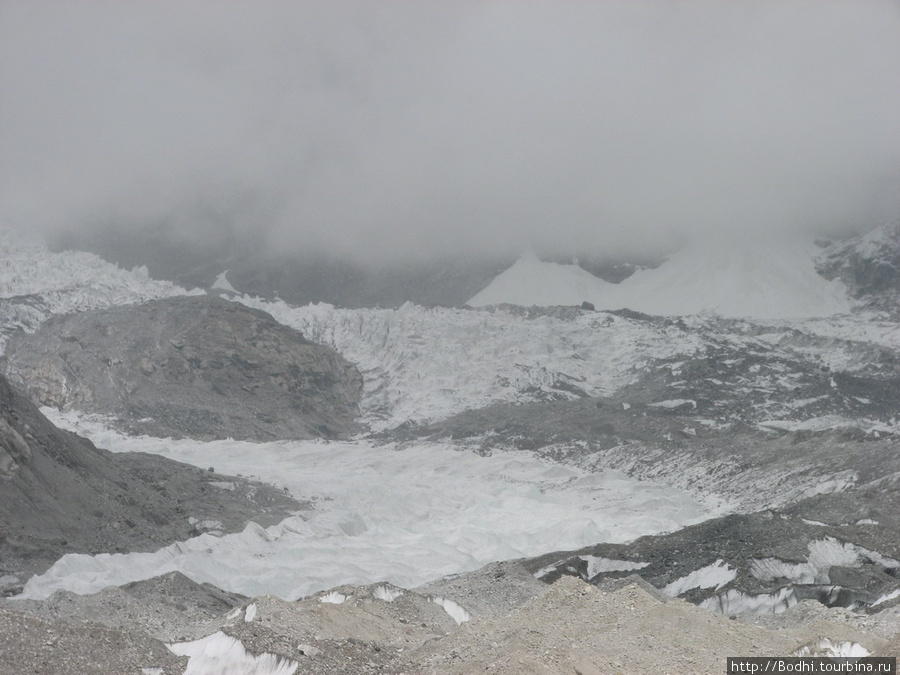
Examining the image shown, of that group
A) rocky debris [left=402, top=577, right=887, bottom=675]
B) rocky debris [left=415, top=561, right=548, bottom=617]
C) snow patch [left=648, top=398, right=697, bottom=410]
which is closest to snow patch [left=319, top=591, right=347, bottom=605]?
rocky debris [left=415, top=561, right=548, bottom=617]

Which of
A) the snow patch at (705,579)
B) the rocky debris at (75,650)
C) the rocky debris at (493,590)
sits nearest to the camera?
the rocky debris at (75,650)

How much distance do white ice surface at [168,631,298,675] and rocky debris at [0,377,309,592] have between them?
27.4m

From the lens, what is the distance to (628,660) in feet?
82.2

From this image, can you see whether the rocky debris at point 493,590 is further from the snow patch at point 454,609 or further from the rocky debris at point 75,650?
the rocky debris at point 75,650

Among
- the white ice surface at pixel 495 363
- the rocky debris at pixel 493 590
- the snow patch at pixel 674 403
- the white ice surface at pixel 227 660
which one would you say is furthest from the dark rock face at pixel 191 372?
the white ice surface at pixel 227 660

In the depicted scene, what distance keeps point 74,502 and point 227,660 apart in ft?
143

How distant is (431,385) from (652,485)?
77.3 meters

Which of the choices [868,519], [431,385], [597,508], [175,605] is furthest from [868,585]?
[431,385]

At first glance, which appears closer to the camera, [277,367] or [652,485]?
[652,485]

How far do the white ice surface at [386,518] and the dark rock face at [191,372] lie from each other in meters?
11.8

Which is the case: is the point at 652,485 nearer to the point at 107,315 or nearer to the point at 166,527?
the point at 166,527

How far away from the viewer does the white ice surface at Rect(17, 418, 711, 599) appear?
59875mm

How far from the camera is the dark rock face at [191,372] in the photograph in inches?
6029

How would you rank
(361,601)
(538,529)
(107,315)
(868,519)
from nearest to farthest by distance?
(361,601)
(868,519)
(538,529)
(107,315)
